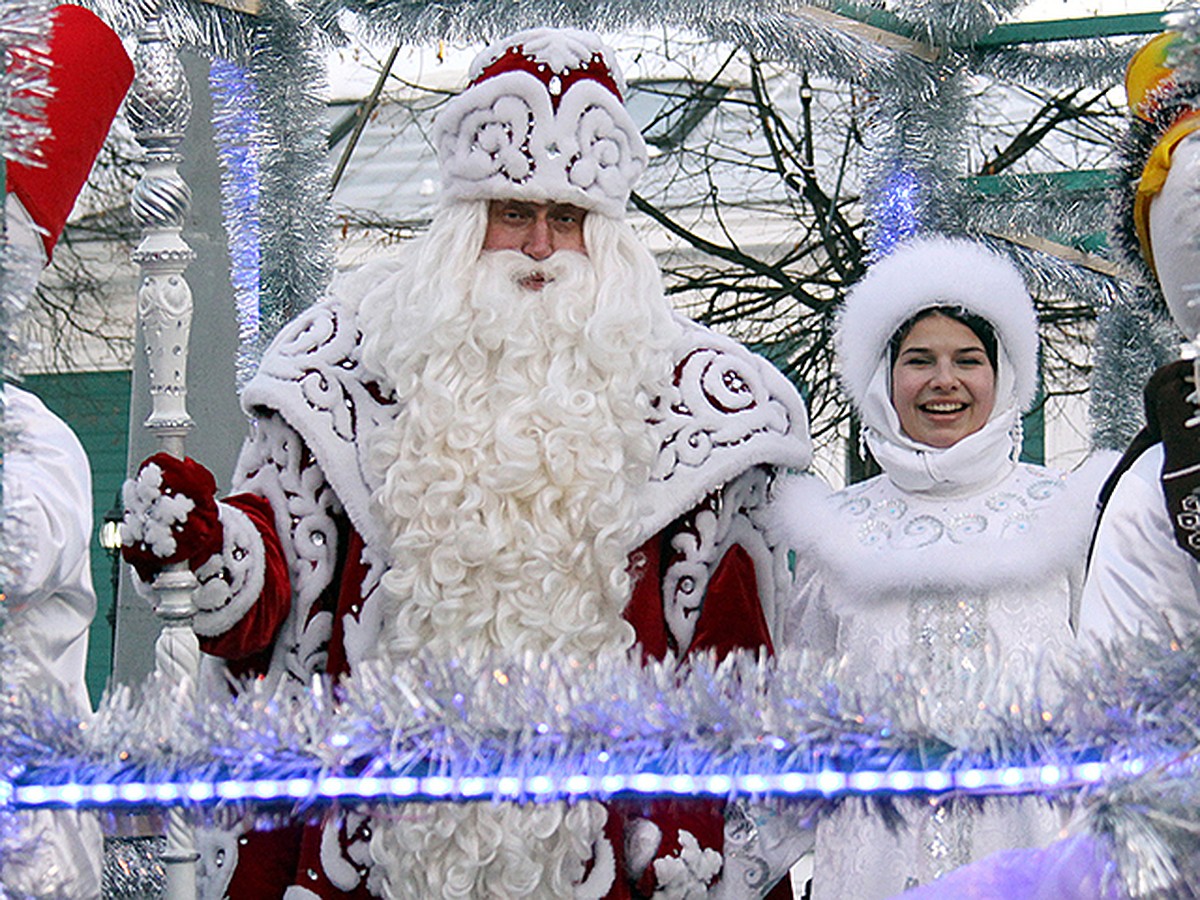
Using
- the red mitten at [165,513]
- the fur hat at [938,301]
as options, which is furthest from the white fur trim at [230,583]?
the fur hat at [938,301]

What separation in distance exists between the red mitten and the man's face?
2.80 feet

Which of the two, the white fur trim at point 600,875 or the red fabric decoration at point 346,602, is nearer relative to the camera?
the white fur trim at point 600,875

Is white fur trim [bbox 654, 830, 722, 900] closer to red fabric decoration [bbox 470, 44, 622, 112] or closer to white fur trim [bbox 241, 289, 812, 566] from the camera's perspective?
white fur trim [bbox 241, 289, 812, 566]

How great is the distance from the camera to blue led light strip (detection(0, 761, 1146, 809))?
105 centimetres

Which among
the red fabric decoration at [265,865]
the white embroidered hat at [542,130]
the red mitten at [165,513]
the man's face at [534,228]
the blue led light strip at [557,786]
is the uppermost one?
the white embroidered hat at [542,130]

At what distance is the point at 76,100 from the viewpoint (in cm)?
273

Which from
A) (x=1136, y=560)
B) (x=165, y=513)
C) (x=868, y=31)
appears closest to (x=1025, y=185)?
(x=868, y=31)

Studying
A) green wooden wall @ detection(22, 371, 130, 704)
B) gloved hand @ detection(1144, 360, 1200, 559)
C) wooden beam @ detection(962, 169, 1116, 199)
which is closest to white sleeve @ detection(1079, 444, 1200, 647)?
gloved hand @ detection(1144, 360, 1200, 559)

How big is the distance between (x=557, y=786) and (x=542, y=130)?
2.51 metres

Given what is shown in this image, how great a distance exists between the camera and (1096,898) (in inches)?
41.5

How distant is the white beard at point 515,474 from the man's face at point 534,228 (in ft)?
0.24

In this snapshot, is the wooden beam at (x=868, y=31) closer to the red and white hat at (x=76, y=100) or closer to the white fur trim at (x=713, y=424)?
the white fur trim at (x=713, y=424)

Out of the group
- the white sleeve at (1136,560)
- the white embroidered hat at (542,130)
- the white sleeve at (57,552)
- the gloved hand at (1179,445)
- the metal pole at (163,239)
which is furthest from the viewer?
the metal pole at (163,239)

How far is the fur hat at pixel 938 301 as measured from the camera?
377 centimetres
